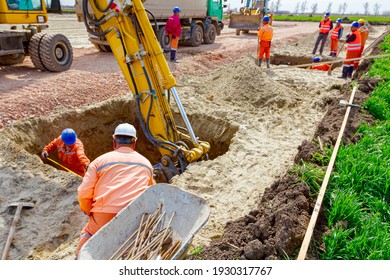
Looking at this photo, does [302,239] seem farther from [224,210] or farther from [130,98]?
[130,98]

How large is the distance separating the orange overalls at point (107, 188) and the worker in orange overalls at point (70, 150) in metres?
2.26

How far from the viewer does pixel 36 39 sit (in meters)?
9.24

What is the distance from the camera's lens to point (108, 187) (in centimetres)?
312

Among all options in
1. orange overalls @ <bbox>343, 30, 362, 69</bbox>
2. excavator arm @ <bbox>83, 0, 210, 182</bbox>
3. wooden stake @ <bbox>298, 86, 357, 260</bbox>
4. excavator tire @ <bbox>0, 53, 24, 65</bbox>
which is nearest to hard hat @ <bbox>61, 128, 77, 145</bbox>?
excavator arm @ <bbox>83, 0, 210, 182</bbox>

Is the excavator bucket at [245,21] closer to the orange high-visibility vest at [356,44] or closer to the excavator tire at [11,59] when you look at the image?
the orange high-visibility vest at [356,44]

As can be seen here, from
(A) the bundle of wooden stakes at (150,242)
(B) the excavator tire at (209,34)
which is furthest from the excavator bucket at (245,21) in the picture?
(A) the bundle of wooden stakes at (150,242)

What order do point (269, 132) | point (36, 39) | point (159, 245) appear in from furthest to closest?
point (36, 39) < point (269, 132) < point (159, 245)

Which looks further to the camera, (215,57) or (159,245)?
(215,57)

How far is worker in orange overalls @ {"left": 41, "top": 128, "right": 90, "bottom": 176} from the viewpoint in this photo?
5326 mm

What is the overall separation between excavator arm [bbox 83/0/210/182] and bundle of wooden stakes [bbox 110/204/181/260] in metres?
2.10

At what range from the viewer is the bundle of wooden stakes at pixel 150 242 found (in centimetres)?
284

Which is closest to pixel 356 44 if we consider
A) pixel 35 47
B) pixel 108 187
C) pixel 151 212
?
pixel 35 47
